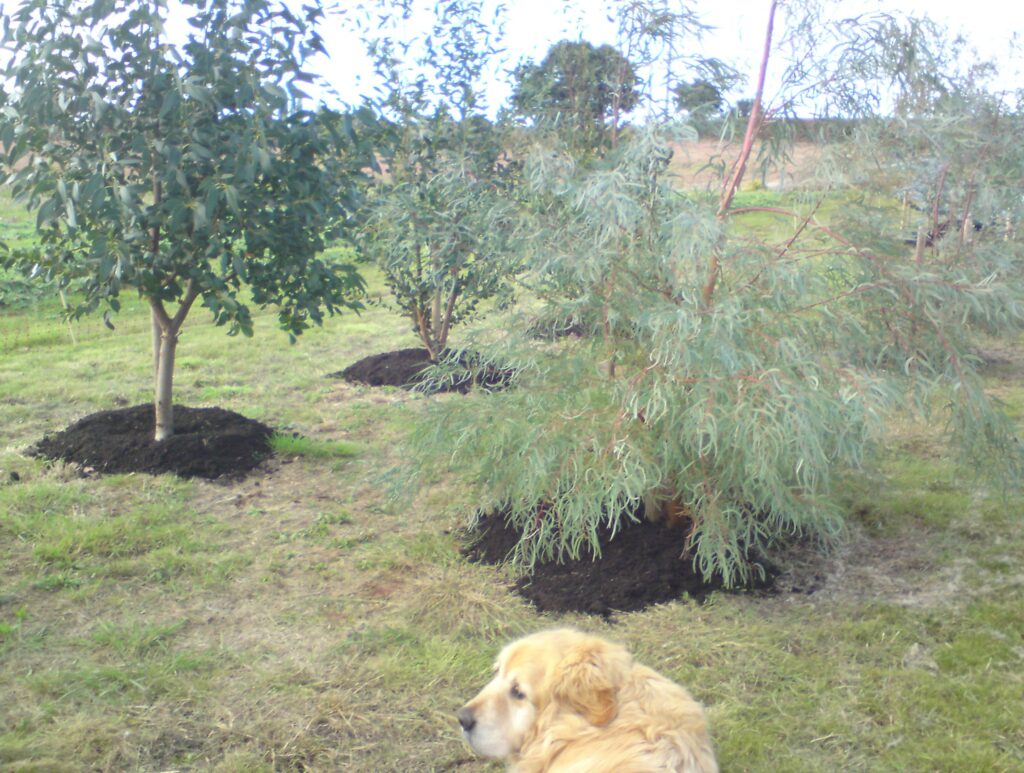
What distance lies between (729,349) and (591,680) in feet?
6.18

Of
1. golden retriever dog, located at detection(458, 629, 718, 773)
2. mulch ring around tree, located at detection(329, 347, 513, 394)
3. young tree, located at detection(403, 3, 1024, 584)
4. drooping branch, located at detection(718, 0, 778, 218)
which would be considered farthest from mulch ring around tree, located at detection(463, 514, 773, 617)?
mulch ring around tree, located at detection(329, 347, 513, 394)

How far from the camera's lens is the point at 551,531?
5121 millimetres

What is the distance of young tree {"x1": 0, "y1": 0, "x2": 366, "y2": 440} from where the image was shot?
5.25 metres

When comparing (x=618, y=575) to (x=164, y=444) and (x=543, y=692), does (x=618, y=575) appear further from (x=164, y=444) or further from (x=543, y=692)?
(x=164, y=444)

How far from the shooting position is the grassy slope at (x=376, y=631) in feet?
11.3

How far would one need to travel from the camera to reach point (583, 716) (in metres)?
2.58

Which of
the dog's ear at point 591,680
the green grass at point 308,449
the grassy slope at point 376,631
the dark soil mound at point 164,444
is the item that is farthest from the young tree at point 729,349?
the dark soil mound at point 164,444

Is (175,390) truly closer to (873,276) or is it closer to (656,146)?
(656,146)

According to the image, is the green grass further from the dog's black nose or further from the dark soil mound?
the dog's black nose

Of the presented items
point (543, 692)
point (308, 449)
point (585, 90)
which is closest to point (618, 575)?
point (543, 692)

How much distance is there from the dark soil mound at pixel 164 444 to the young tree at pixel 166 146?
1.15 meters

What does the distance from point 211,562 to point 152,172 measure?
2604mm

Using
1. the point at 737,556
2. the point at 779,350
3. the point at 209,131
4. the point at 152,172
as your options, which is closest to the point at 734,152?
the point at 779,350

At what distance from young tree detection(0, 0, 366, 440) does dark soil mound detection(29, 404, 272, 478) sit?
115 centimetres
